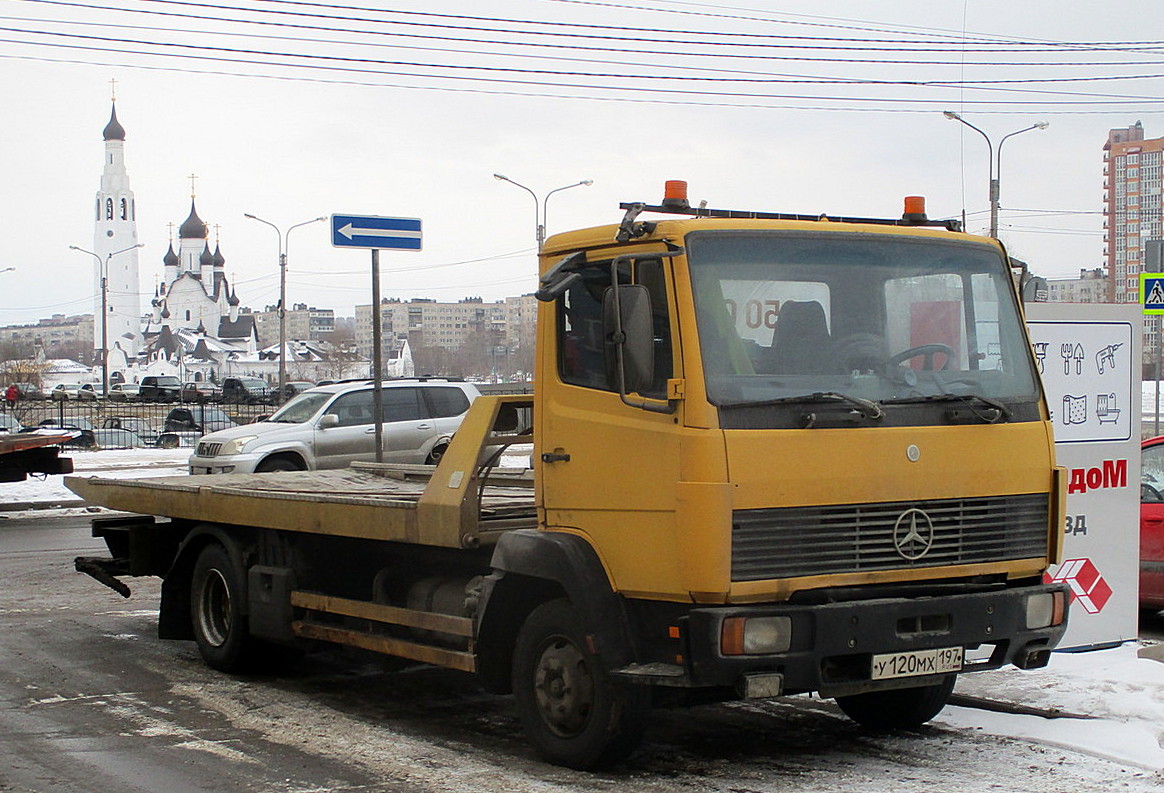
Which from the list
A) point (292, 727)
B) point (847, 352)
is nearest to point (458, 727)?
point (292, 727)

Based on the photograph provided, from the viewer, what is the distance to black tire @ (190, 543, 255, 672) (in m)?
8.43

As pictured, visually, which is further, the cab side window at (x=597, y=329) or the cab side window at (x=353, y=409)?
the cab side window at (x=353, y=409)

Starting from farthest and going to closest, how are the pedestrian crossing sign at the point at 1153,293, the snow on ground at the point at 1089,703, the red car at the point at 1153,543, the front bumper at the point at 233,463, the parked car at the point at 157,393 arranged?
the parked car at the point at 157,393
the front bumper at the point at 233,463
the pedestrian crossing sign at the point at 1153,293
the red car at the point at 1153,543
the snow on ground at the point at 1089,703

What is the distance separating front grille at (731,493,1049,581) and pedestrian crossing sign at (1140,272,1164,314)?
29.1 ft

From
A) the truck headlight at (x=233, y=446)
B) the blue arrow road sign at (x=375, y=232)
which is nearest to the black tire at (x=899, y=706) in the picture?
the blue arrow road sign at (x=375, y=232)

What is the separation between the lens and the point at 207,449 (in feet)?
63.4

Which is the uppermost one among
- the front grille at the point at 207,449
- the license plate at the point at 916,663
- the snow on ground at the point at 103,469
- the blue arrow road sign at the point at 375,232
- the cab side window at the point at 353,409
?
the blue arrow road sign at the point at 375,232

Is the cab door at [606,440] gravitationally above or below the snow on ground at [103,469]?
above

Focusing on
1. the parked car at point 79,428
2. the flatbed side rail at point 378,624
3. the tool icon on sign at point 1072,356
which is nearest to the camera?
the flatbed side rail at point 378,624

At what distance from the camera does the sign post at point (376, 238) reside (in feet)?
38.3

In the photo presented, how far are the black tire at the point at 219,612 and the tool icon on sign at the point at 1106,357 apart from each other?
17.7 ft

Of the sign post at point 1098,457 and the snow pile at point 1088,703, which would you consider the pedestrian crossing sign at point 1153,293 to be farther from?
the sign post at point 1098,457

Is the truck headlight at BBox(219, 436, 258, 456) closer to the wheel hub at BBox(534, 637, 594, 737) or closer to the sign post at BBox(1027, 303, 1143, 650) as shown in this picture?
the sign post at BBox(1027, 303, 1143, 650)

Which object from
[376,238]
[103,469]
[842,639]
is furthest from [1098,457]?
[103,469]
